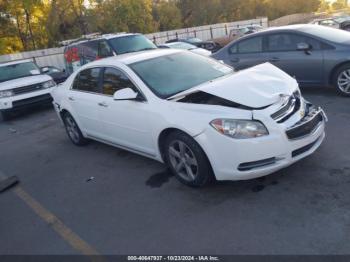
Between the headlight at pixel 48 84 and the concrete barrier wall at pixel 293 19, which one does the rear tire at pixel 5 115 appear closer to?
the headlight at pixel 48 84

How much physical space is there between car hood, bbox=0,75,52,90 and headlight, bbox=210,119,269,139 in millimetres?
8218

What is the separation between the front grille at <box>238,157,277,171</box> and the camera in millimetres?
3826

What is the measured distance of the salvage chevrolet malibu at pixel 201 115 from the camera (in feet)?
12.5

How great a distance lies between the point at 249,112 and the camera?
3.83 m

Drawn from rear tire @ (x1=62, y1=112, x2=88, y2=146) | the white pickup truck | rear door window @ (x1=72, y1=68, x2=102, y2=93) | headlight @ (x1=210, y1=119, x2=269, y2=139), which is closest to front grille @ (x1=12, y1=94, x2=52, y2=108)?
the white pickup truck

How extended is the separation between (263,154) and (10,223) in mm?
3098

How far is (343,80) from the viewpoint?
6.95 meters

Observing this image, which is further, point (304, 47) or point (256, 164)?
point (304, 47)

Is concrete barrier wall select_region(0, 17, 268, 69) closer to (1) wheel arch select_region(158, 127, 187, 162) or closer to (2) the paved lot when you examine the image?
(2) the paved lot

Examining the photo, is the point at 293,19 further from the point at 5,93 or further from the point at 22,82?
the point at 5,93

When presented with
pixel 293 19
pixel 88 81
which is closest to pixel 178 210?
pixel 88 81

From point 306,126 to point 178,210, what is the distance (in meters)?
1.70

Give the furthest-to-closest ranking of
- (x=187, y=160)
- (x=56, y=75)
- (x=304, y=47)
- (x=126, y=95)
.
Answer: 1. (x=56, y=75)
2. (x=304, y=47)
3. (x=126, y=95)
4. (x=187, y=160)

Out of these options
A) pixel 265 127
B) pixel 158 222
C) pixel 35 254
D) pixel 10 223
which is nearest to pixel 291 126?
pixel 265 127
